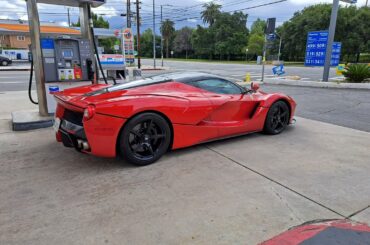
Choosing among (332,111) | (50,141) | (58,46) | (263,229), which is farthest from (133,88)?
(332,111)

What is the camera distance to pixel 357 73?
11.6 m

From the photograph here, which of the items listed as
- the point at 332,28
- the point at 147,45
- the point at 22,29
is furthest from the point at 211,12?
the point at 332,28

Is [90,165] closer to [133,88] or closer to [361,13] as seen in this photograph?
[133,88]

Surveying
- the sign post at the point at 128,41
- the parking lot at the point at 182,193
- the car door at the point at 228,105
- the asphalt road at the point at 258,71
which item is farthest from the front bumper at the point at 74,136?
the sign post at the point at 128,41

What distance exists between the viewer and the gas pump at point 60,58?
5.24 metres

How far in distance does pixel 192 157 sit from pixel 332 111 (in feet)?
15.8

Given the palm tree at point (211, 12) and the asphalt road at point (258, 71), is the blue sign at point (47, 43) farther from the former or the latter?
the palm tree at point (211, 12)

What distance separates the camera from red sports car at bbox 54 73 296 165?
3195mm

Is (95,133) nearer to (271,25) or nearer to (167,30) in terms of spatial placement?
(271,25)

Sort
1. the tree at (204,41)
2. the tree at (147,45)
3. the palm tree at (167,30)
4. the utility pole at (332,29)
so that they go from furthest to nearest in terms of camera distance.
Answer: the tree at (147,45), the palm tree at (167,30), the tree at (204,41), the utility pole at (332,29)

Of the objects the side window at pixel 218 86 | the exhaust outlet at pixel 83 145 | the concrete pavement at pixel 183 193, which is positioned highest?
the side window at pixel 218 86

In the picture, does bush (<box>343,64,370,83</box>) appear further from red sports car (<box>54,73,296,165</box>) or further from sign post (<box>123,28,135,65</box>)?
sign post (<box>123,28,135,65</box>)

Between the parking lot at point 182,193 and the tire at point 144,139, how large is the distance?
0.15 metres

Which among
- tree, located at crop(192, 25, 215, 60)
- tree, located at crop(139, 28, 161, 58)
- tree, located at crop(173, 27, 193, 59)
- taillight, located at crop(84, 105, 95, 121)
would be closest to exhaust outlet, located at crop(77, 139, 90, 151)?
taillight, located at crop(84, 105, 95, 121)
